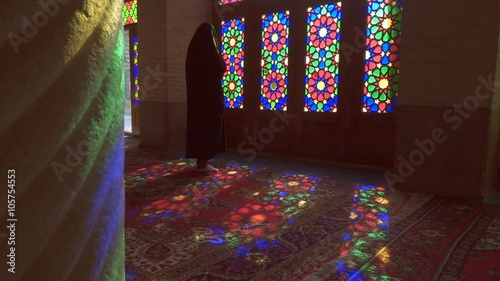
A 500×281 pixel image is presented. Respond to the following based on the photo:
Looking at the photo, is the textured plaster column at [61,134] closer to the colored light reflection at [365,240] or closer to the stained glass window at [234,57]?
the colored light reflection at [365,240]

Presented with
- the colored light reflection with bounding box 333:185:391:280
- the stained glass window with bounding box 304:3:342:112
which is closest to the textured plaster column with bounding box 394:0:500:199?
the colored light reflection with bounding box 333:185:391:280

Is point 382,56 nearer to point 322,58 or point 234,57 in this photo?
point 322,58

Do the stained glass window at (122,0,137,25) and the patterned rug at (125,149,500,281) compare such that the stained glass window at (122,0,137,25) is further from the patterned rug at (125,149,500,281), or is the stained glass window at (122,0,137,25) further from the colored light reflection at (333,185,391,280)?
the colored light reflection at (333,185,391,280)

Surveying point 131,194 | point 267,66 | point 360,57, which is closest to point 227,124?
point 267,66

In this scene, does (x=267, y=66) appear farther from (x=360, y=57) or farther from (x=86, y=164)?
(x=86, y=164)

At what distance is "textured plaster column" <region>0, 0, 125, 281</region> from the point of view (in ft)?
1.77

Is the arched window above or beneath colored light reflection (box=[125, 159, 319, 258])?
above

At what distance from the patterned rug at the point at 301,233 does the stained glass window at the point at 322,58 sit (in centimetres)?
178

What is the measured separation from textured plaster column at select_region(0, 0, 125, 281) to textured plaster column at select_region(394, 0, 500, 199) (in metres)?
3.59

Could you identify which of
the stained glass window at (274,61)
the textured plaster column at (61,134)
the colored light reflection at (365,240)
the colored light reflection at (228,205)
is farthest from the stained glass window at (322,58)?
the textured plaster column at (61,134)

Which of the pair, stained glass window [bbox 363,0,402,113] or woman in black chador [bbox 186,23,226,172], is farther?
stained glass window [bbox 363,0,402,113]

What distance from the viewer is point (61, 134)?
1.92 feet

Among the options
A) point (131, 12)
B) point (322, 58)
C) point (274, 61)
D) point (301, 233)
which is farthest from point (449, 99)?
point (131, 12)

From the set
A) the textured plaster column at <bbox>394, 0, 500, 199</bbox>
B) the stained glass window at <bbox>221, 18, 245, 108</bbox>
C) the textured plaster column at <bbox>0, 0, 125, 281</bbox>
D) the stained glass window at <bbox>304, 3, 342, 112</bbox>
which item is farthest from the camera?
the stained glass window at <bbox>221, 18, 245, 108</bbox>
